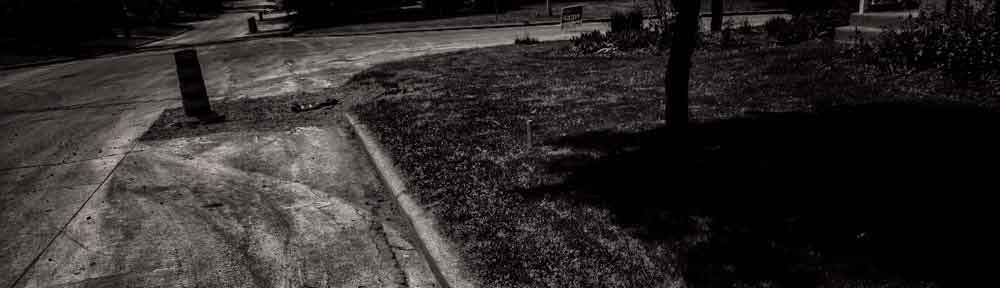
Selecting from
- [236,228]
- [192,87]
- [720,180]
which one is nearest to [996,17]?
[720,180]

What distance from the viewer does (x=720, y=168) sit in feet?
18.4

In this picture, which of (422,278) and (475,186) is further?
(475,186)

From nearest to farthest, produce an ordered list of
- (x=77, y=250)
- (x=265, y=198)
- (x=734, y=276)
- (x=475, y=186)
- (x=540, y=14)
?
(x=734, y=276) < (x=77, y=250) < (x=475, y=186) < (x=265, y=198) < (x=540, y=14)

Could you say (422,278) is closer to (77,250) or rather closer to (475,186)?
(475,186)

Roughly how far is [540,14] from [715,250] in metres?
29.5

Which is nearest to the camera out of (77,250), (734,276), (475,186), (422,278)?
(734,276)

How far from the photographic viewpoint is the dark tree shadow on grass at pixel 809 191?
392 cm

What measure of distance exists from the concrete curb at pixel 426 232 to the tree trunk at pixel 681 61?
7.61 feet

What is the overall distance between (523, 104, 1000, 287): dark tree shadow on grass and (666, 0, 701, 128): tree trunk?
0.64ft

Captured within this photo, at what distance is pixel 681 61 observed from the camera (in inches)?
207

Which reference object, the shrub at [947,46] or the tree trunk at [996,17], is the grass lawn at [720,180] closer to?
the shrub at [947,46]

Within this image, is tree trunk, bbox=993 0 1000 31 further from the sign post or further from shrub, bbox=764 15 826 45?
the sign post

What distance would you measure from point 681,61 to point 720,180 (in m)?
1.08

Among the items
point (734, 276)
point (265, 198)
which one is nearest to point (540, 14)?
point (265, 198)
